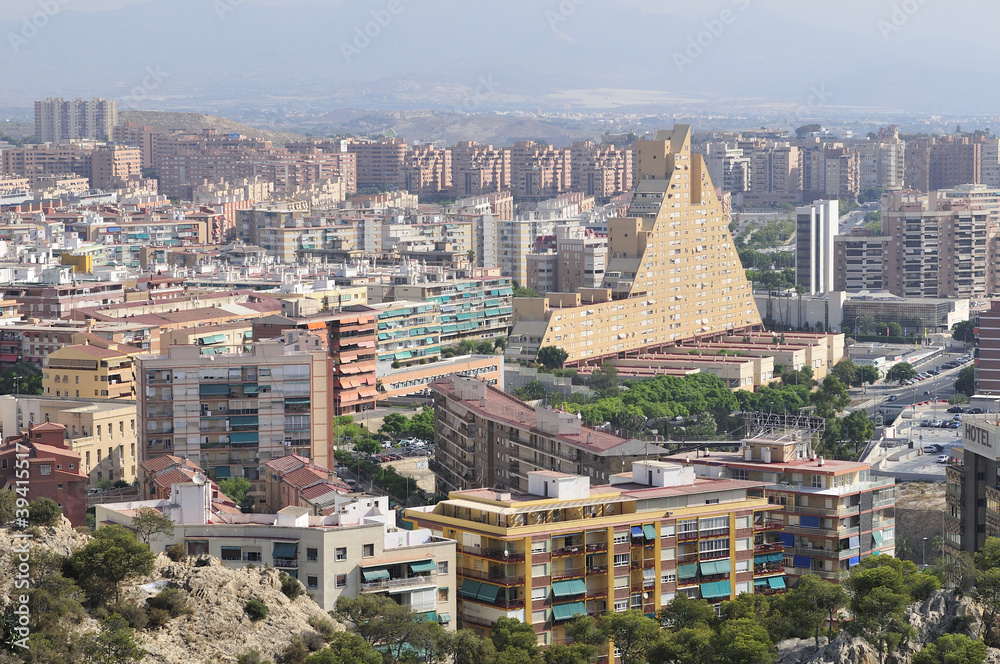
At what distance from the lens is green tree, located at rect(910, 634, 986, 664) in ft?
55.4

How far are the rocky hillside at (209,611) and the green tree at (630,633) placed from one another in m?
3.23

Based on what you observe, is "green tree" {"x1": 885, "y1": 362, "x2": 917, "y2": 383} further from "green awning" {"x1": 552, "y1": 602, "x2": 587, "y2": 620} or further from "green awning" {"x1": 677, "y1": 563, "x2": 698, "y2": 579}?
"green awning" {"x1": 552, "y1": 602, "x2": 587, "y2": 620}

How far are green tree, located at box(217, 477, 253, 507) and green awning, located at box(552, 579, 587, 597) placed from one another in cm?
896

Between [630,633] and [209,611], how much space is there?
4.95 meters

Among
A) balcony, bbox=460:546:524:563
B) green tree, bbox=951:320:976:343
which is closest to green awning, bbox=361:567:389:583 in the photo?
balcony, bbox=460:546:524:563

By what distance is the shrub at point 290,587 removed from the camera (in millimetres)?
18344

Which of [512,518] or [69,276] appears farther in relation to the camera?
[69,276]

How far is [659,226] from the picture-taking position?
58.3 metres

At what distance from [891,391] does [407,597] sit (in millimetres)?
37502

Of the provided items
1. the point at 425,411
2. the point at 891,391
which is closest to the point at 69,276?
the point at 425,411

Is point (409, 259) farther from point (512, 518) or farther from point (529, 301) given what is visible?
point (512, 518)

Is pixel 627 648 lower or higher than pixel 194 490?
lower

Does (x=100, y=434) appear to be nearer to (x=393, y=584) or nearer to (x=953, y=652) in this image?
(x=393, y=584)

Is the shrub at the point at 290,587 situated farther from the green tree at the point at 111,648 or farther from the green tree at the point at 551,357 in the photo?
the green tree at the point at 551,357
